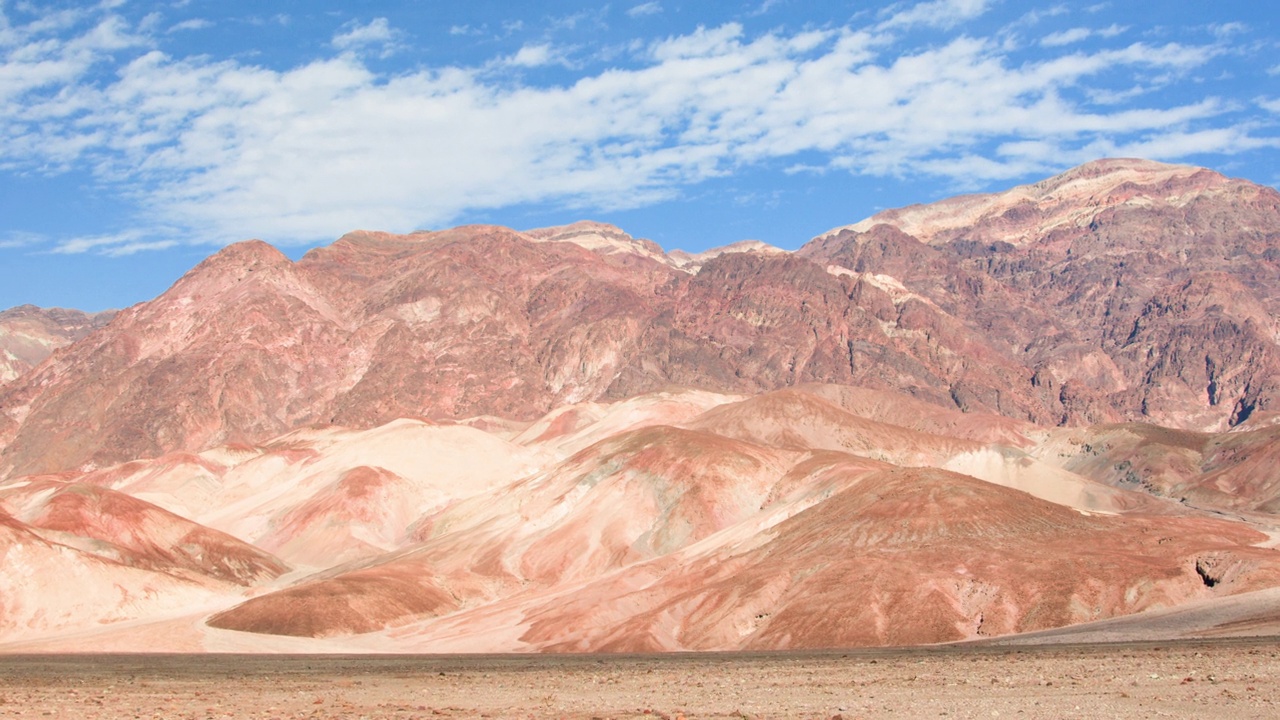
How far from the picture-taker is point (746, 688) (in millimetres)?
42375

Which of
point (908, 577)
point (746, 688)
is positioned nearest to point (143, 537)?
point (908, 577)

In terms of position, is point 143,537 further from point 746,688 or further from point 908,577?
point 746,688

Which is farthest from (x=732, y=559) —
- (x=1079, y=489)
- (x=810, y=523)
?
(x=1079, y=489)

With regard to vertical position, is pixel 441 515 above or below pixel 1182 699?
above

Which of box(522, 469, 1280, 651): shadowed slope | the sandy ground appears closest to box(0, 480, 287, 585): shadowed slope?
box(522, 469, 1280, 651): shadowed slope

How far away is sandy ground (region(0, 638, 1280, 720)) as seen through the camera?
35312 mm

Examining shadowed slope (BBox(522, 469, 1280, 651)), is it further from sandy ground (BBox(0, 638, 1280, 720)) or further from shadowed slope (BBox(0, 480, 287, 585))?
shadowed slope (BBox(0, 480, 287, 585))

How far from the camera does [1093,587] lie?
7675 cm

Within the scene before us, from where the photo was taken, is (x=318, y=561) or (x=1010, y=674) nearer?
(x=1010, y=674)

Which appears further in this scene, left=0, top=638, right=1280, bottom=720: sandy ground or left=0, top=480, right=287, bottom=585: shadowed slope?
left=0, top=480, right=287, bottom=585: shadowed slope

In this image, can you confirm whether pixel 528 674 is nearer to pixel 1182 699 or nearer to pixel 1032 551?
pixel 1182 699

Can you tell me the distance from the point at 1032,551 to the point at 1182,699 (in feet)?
181

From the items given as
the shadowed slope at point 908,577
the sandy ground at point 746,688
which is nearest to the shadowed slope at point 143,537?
the shadowed slope at point 908,577

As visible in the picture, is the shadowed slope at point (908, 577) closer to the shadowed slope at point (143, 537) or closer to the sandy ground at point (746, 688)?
the sandy ground at point (746, 688)
